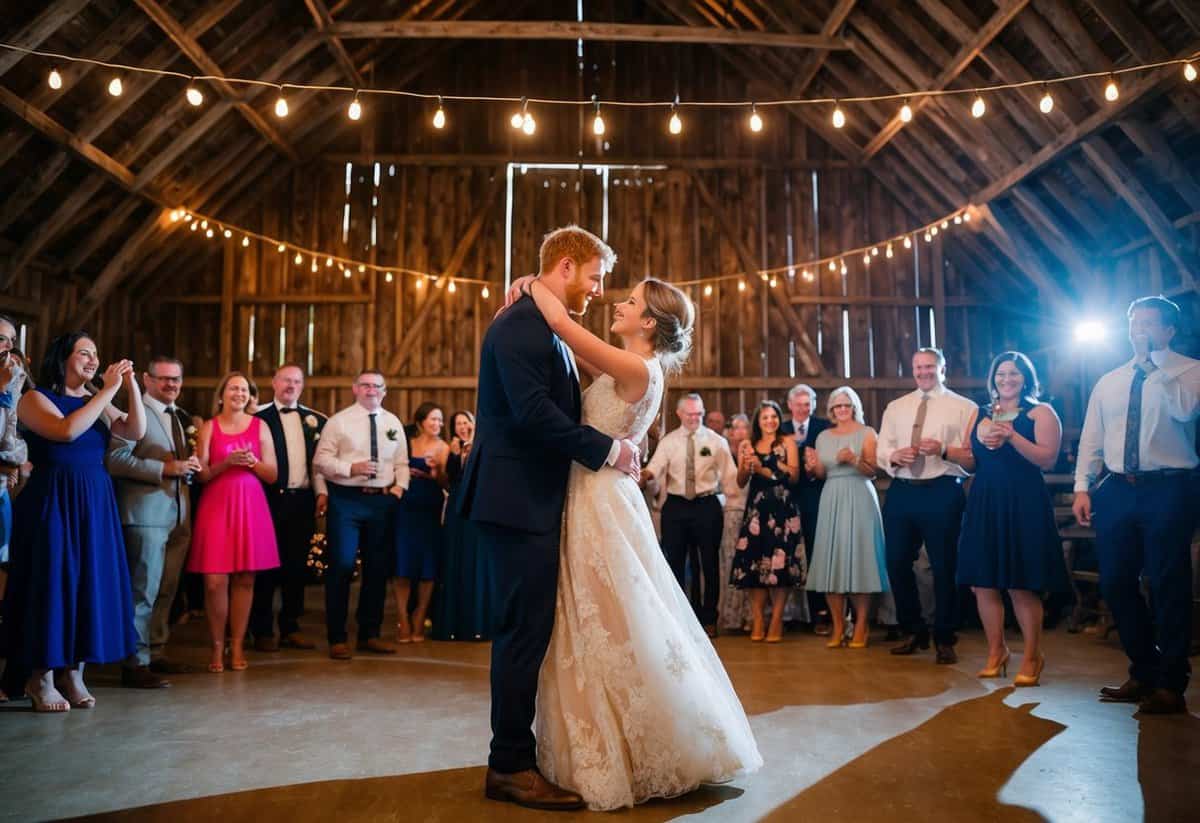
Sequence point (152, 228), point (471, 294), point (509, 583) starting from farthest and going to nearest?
point (471, 294) < point (152, 228) < point (509, 583)

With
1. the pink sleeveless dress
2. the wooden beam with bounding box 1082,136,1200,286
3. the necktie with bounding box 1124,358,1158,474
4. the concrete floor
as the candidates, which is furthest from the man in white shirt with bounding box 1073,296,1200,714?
the wooden beam with bounding box 1082,136,1200,286

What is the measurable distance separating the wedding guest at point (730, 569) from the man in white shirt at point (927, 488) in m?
1.22

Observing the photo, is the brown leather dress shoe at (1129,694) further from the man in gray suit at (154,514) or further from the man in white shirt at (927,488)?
the man in gray suit at (154,514)

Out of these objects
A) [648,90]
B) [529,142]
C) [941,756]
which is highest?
[648,90]

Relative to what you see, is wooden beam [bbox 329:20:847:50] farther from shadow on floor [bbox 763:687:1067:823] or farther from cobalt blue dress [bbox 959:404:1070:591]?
shadow on floor [bbox 763:687:1067:823]

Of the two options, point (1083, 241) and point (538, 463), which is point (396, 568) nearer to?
point (538, 463)

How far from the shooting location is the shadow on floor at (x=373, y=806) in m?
2.31

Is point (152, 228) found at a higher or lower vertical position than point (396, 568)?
higher

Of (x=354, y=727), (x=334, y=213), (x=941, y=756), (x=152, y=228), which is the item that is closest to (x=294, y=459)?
(x=354, y=727)

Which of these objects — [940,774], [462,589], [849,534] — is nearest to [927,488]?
[849,534]

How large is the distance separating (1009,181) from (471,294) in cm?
609

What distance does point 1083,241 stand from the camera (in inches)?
371

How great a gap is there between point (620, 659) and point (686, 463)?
3.54 metres

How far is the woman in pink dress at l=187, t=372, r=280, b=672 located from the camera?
174 inches
